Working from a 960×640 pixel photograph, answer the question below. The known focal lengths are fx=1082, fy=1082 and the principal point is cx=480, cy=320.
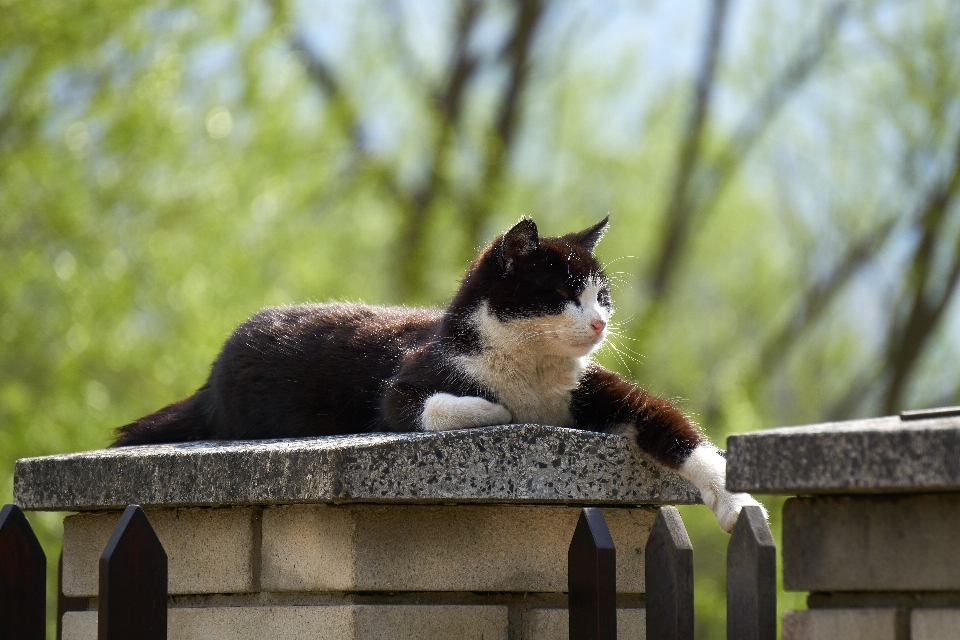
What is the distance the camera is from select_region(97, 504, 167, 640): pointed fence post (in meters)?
1.89

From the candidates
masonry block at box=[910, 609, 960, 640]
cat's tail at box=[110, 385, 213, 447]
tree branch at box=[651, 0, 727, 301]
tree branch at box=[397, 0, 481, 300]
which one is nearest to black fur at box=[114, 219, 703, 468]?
cat's tail at box=[110, 385, 213, 447]

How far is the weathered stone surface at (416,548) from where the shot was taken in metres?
2.09

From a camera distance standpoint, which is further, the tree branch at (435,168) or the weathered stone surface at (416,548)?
the tree branch at (435,168)

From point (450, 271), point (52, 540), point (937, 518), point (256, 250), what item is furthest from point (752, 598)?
point (450, 271)

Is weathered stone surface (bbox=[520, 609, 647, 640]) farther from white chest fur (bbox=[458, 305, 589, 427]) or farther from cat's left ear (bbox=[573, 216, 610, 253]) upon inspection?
cat's left ear (bbox=[573, 216, 610, 253])

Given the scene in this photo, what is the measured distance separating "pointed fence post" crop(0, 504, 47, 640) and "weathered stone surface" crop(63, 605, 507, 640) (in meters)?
0.33

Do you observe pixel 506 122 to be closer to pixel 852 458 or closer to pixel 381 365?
pixel 381 365

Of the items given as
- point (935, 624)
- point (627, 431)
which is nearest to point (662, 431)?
point (627, 431)

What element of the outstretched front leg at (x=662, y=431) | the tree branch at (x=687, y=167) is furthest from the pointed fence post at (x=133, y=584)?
the tree branch at (x=687, y=167)

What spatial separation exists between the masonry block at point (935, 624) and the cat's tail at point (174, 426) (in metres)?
2.02

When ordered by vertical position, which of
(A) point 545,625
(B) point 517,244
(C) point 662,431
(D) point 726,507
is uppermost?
(B) point 517,244

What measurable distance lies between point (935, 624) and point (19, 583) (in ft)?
5.29

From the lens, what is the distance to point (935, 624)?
1.53 metres

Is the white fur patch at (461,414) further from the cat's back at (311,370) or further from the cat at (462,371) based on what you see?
the cat's back at (311,370)
